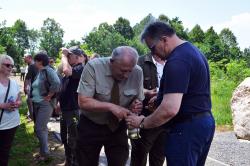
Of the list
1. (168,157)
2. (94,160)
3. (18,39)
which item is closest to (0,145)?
(94,160)

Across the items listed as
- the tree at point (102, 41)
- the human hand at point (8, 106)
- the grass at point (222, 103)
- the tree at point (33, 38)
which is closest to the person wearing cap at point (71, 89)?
the human hand at point (8, 106)

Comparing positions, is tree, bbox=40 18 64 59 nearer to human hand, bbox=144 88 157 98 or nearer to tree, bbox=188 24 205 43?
tree, bbox=188 24 205 43

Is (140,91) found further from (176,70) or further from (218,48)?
(218,48)

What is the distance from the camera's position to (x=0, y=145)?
16.1 feet

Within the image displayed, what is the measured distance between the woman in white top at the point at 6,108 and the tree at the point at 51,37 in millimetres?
70252

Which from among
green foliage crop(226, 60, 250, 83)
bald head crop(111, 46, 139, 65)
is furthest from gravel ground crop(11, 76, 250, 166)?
green foliage crop(226, 60, 250, 83)

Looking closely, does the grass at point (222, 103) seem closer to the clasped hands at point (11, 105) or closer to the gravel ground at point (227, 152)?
the gravel ground at point (227, 152)

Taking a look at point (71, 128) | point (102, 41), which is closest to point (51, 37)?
point (102, 41)

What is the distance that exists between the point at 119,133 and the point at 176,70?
123cm

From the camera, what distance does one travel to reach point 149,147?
14.4ft

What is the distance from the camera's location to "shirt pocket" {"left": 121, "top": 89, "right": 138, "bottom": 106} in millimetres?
3676

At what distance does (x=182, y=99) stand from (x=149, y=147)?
5.12ft

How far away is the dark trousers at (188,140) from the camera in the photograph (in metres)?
2.98

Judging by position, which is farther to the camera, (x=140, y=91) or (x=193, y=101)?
(x=140, y=91)
